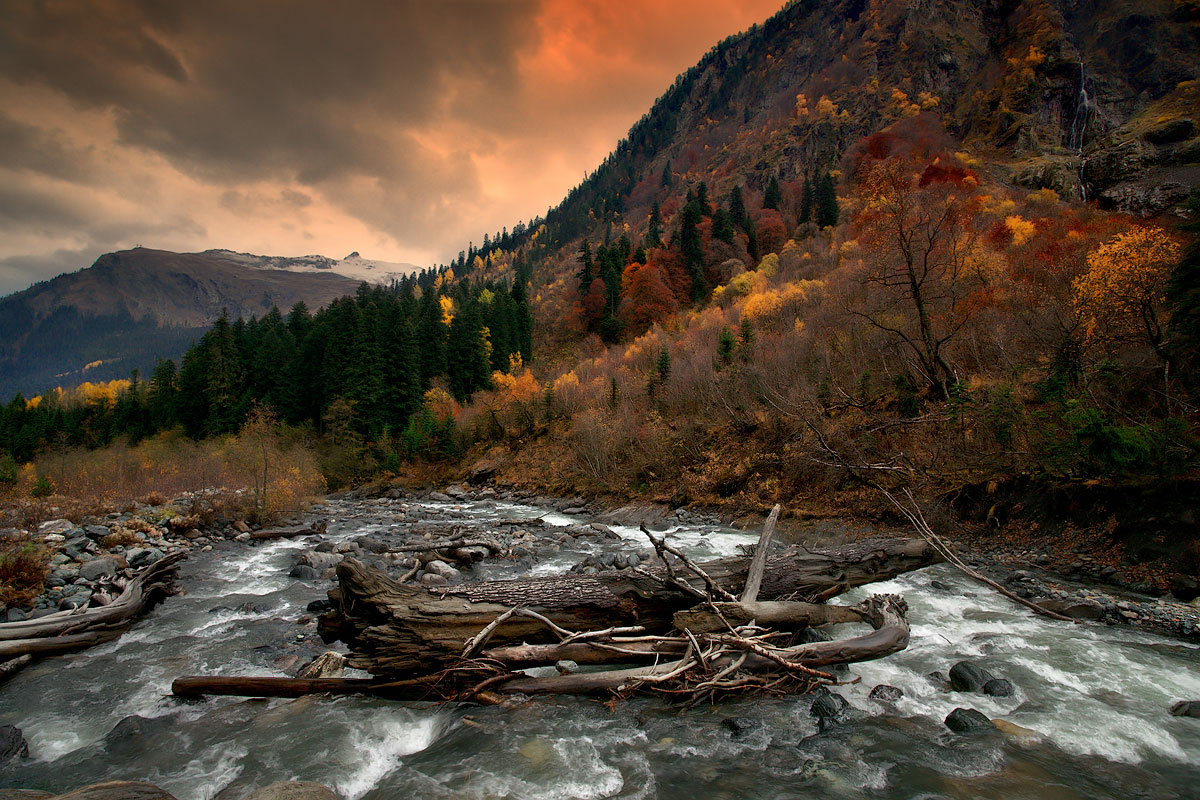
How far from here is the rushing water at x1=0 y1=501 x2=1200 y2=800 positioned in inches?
184

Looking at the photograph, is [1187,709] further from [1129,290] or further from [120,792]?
[1129,290]

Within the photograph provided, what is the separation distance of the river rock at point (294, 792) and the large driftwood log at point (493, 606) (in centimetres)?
124

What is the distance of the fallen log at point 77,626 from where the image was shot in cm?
714

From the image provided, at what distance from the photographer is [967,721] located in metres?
5.39

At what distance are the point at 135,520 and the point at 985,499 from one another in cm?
2521

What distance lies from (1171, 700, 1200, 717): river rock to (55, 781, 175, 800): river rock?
10.4m

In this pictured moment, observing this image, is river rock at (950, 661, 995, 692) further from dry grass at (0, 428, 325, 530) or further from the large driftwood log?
dry grass at (0, 428, 325, 530)

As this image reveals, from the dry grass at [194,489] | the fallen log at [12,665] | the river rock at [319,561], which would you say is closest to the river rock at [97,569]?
the fallen log at [12,665]

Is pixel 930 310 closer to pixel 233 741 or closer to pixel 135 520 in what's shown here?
pixel 233 741

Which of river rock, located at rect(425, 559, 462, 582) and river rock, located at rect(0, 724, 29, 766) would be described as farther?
river rock, located at rect(425, 559, 462, 582)

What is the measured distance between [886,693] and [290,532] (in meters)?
19.3

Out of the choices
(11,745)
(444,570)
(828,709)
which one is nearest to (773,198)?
(444,570)

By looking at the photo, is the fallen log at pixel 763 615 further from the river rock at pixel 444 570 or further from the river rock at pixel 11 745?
the river rock at pixel 444 570

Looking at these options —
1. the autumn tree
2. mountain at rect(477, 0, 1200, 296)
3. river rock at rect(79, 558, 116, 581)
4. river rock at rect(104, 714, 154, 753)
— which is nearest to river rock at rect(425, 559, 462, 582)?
river rock at rect(104, 714, 154, 753)
